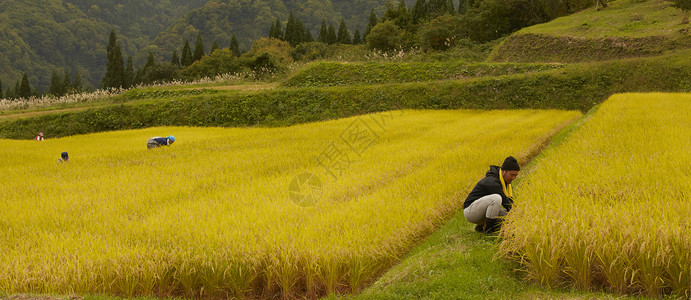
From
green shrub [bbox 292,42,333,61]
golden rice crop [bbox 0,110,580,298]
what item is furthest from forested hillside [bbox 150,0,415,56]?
golden rice crop [bbox 0,110,580,298]

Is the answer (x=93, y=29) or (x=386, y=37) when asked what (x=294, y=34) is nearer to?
(x=386, y=37)

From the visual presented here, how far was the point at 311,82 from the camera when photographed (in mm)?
23281

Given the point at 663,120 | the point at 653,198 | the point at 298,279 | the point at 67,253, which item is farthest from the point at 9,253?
A: the point at 663,120

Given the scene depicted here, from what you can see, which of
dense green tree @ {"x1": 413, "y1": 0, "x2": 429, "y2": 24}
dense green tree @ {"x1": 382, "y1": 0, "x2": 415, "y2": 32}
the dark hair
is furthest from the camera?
dense green tree @ {"x1": 413, "y1": 0, "x2": 429, "y2": 24}

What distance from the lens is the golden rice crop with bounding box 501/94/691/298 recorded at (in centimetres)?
299

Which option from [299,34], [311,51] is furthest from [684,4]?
[299,34]

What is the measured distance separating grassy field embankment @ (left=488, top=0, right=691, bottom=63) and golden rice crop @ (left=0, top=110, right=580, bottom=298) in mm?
13315

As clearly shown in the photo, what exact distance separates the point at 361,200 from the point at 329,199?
511 mm

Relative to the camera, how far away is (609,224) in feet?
10.7

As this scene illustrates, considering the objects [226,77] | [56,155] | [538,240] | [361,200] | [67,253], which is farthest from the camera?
[226,77]

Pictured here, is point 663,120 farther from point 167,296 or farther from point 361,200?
point 167,296

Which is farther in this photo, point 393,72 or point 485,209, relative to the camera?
point 393,72

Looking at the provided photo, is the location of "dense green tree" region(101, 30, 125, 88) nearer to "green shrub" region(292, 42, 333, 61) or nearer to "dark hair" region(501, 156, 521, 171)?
"green shrub" region(292, 42, 333, 61)

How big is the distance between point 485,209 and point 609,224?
1.39 metres
